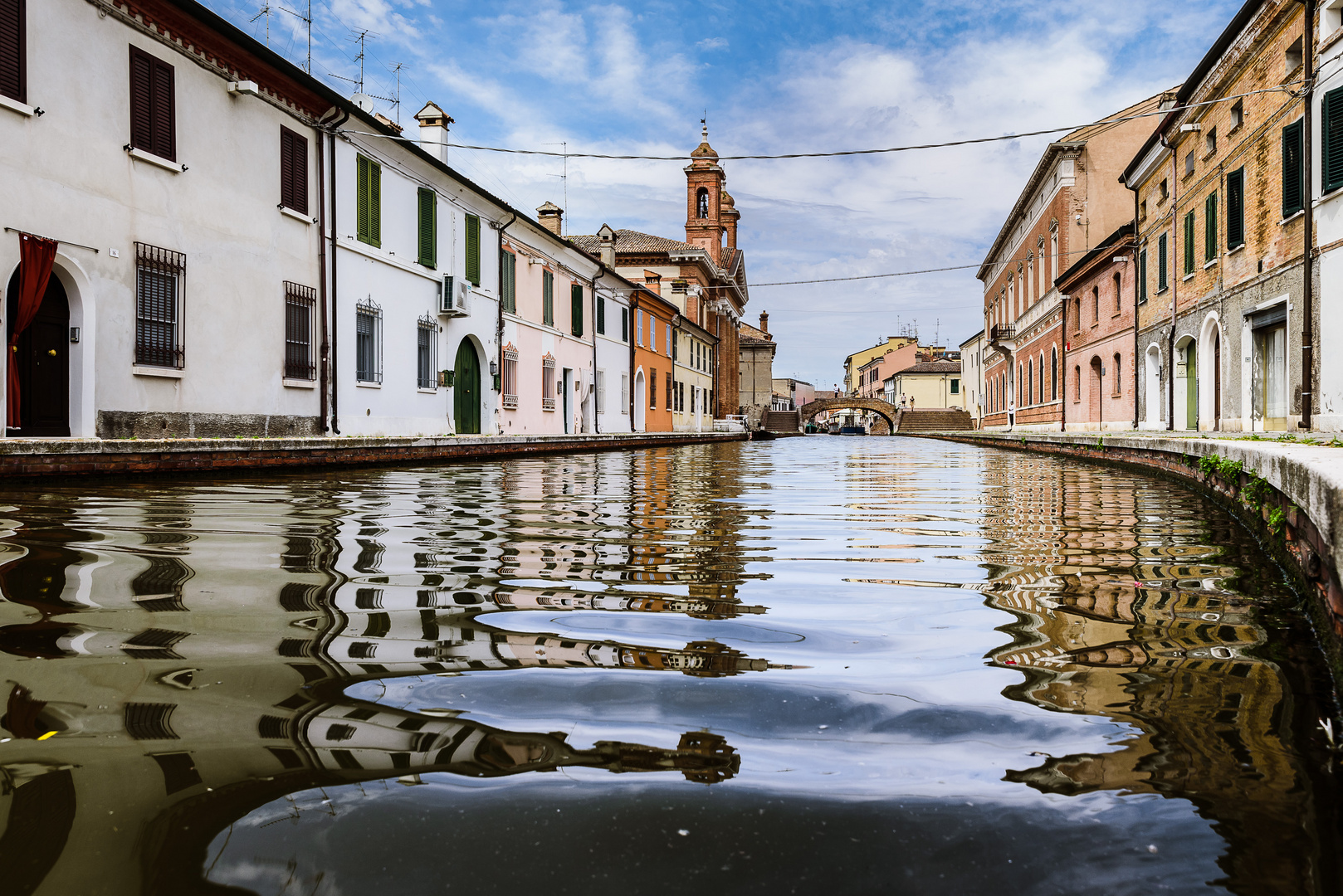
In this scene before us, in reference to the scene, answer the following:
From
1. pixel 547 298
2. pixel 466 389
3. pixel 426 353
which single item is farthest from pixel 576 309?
pixel 426 353

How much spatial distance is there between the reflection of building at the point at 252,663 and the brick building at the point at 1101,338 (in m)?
23.7

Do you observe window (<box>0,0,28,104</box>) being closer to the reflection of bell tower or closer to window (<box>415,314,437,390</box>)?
window (<box>415,314,437,390</box>)

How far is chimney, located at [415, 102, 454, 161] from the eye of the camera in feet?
74.3

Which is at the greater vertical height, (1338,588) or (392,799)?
(1338,588)

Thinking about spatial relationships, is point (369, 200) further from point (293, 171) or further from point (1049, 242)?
point (1049, 242)

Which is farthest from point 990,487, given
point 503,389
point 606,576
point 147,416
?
point 503,389

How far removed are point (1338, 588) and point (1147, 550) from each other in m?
2.66

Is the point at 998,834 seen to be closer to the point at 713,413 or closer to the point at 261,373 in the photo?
the point at 261,373

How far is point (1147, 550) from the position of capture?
16.8 feet

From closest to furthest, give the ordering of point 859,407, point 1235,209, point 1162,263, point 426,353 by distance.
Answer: point 1235,209, point 426,353, point 1162,263, point 859,407

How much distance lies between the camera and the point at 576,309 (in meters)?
30.1

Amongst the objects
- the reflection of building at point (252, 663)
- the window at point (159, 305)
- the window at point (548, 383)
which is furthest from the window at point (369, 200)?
the reflection of building at point (252, 663)

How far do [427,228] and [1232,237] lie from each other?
1602 cm

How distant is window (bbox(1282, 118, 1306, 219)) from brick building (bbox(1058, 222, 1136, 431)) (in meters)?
10.1
